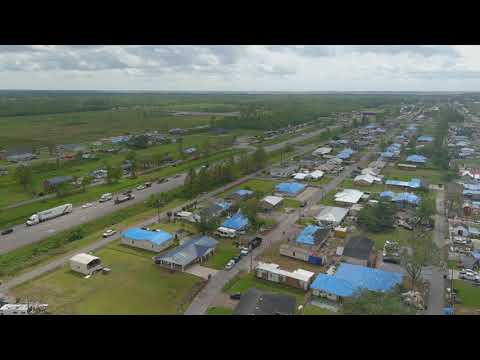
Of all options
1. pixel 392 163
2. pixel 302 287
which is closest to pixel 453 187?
pixel 392 163

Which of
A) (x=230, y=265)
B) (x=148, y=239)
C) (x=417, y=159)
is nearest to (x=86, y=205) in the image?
(x=148, y=239)

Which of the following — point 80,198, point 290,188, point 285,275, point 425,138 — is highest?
point 425,138

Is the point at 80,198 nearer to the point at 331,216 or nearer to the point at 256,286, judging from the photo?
the point at 256,286

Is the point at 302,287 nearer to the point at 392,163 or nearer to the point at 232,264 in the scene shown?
the point at 232,264

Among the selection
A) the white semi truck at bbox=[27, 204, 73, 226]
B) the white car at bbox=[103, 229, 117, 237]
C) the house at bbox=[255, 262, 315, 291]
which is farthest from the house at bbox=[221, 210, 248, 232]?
the white semi truck at bbox=[27, 204, 73, 226]

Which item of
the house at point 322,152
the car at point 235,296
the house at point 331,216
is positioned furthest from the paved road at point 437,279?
the house at point 322,152

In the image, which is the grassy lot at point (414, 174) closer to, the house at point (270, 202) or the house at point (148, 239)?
the house at point (270, 202)
